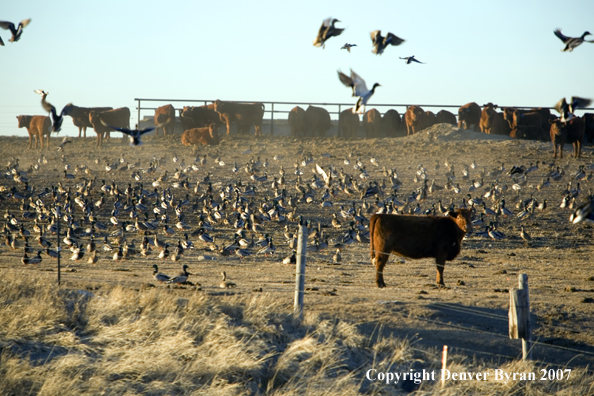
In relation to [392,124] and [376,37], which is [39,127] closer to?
[392,124]

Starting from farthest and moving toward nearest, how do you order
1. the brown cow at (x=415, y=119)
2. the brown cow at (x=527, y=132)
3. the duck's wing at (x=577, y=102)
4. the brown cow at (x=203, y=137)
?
the brown cow at (x=415, y=119)
the brown cow at (x=203, y=137)
the brown cow at (x=527, y=132)
the duck's wing at (x=577, y=102)

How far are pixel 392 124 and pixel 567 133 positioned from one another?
556 inches

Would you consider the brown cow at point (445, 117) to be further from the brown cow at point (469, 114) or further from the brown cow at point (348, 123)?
the brown cow at point (348, 123)

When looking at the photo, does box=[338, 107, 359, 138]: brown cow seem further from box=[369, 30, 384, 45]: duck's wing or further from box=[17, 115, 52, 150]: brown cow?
box=[369, 30, 384, 45]: duck's wing

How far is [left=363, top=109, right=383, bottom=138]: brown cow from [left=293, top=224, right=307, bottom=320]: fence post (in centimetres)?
3717

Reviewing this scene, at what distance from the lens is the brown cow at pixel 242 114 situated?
48.2 m

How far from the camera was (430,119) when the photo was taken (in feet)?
156

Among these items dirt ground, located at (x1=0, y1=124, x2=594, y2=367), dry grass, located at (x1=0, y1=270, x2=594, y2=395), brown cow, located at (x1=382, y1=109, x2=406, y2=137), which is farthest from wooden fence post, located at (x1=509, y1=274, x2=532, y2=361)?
brown cow, located at (x1=382, y1=109, x2=406, y2=137)

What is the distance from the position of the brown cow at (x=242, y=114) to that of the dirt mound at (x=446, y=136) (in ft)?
40.9

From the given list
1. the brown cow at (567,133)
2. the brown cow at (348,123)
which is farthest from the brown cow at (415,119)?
the brown cow at (567,133)

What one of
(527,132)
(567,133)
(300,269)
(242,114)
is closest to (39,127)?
(242,114)

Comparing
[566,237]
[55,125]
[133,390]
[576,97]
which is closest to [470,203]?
[566,237]

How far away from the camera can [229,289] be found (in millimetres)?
13273

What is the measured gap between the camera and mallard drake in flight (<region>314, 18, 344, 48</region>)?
1197 centimetres
